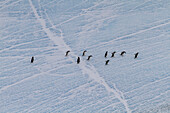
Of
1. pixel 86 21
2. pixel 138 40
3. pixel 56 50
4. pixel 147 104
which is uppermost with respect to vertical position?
pixel 86 21

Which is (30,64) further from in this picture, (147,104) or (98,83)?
(147,104)

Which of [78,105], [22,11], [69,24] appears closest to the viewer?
[78,105]

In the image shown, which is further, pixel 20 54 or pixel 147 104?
pixel 20 54

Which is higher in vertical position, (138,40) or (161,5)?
(161,5)

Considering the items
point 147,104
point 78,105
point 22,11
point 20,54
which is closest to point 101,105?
point 78,105

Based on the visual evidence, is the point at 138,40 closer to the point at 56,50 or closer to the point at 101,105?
the point at 56,50

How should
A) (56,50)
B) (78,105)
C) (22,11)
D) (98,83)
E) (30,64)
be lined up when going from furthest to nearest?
(22,11) < (56,50) < (30,64) < (98,83) < (78,105)
